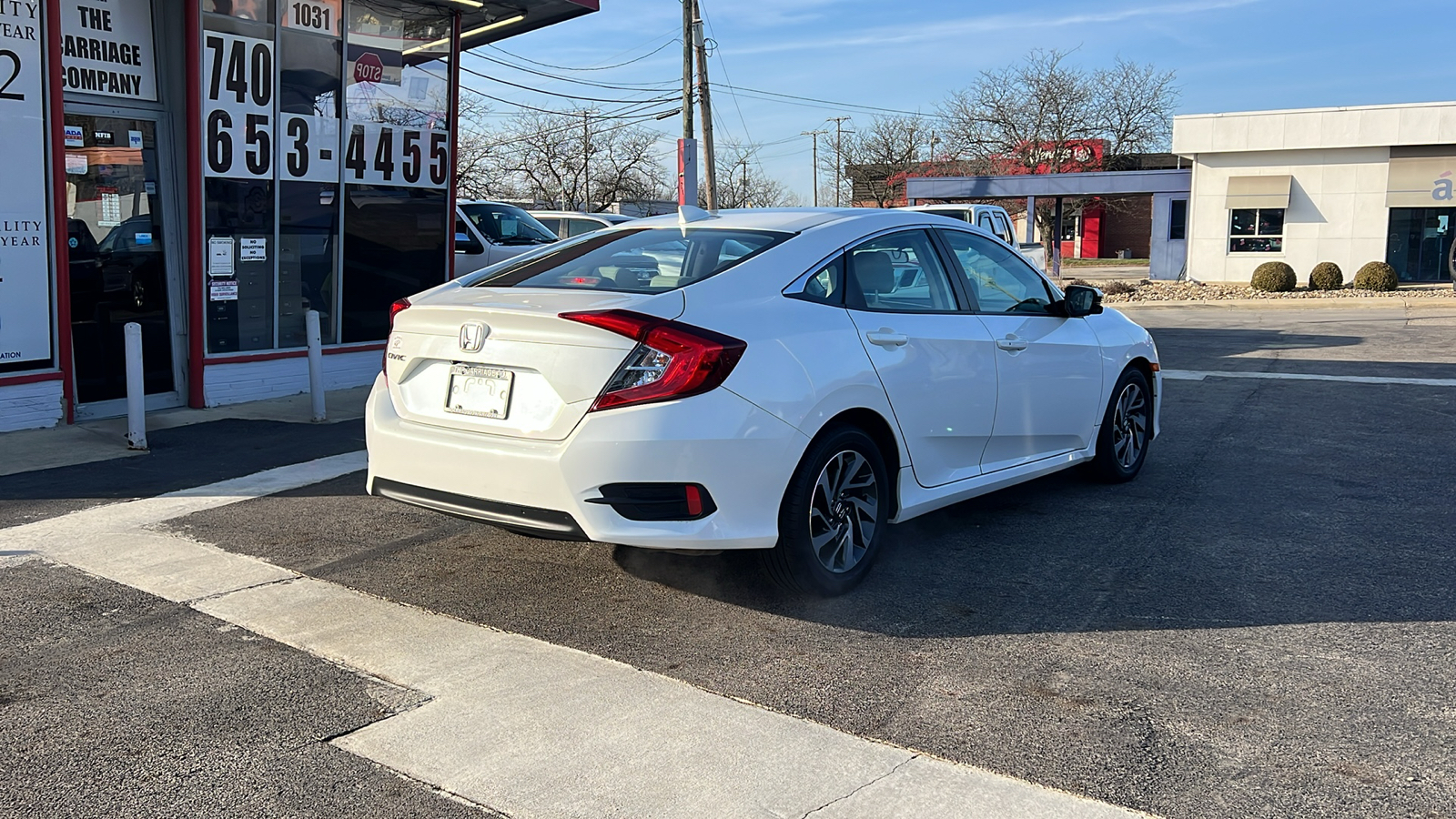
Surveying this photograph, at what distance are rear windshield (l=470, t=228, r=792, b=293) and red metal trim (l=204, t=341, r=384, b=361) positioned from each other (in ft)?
18.1

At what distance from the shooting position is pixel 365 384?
11445 millimetres

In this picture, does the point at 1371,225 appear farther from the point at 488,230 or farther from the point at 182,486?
the point at 182,486

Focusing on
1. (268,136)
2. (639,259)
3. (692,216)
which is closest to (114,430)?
(268,136)

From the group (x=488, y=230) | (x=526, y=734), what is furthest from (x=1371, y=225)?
(x=526, y=734)

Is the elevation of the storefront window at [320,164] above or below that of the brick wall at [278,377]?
above

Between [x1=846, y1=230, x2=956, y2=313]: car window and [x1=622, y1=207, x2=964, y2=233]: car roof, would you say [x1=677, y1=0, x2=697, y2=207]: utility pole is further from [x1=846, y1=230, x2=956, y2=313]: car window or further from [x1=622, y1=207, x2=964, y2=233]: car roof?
[x1=846, y1=230, x2=956, y2=313]: car window

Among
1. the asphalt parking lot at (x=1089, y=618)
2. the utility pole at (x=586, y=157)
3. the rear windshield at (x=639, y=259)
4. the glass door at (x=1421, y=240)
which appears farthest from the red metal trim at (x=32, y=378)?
the utility pole at (x=586, y=157)

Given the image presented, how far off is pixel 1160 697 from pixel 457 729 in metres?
2.27

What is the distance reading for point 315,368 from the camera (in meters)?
9.56

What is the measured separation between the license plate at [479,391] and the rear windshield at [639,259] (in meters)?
0.58

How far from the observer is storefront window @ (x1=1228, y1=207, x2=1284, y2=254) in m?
33.8

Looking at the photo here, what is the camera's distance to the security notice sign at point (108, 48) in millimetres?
9109

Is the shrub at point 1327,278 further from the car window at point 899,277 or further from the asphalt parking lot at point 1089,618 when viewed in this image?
the car window at point 899,277

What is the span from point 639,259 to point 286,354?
6485mm
